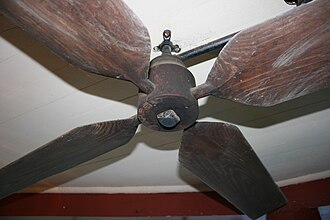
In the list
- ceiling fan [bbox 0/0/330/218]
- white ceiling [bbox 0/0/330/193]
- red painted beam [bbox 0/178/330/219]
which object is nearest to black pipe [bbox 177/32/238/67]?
ceiling fan [bbox 0/0/330/218]

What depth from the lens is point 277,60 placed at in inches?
30.3

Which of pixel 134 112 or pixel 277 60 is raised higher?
pixel 134 112

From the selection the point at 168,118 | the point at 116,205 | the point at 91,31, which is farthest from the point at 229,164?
the point at 116,205

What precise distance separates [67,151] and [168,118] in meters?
0.34

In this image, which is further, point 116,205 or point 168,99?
point 116,205

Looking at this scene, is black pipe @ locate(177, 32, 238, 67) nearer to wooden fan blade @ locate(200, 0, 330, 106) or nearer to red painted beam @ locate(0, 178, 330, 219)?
wooden fan blade @ locate(200, 0, 330, 106)

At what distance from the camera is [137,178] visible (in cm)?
204

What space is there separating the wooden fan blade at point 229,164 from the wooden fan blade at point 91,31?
0.29 metres

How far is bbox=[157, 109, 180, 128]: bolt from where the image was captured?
2.81 feet

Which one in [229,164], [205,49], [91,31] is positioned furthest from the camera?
[229,164]

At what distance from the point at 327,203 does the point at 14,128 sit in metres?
1.61

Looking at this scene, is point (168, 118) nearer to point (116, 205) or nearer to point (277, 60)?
point (277, 60)

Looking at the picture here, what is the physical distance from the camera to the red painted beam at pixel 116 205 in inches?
82.6

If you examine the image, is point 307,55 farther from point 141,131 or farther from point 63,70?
point 141,131
